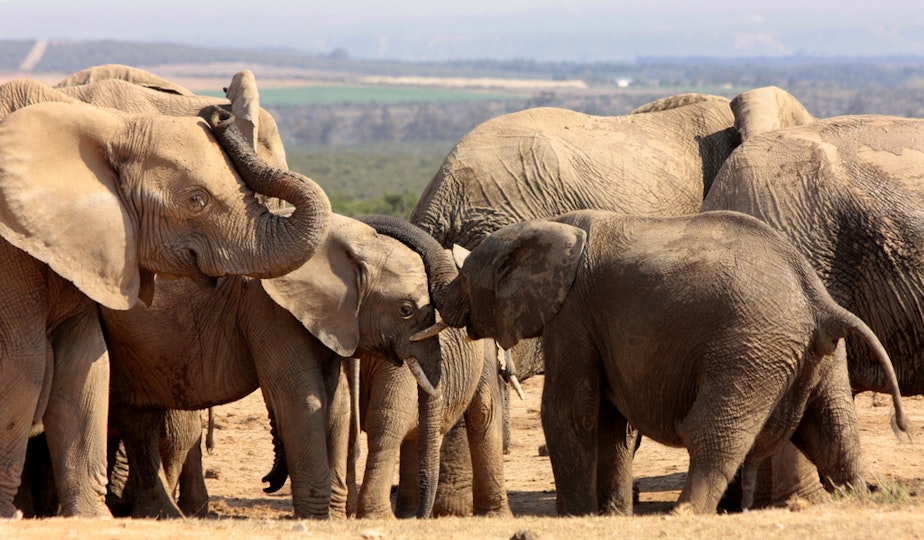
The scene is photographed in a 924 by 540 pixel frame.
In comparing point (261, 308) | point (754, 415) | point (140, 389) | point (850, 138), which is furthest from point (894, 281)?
point (140, 389)

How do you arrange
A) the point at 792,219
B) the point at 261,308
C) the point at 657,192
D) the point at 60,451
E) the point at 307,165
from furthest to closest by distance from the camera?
the point at 307,165
the point at 657,192
the point at 792,219
the point at 261,308
the point at 60,451

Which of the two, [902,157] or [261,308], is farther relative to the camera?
[902,157]

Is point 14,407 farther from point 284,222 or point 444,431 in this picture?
point 444,431

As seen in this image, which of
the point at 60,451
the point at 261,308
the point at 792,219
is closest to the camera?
the point at 60,451

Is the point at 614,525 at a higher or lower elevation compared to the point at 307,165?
higher

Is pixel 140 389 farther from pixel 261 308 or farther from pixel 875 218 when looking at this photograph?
pixel 875 218

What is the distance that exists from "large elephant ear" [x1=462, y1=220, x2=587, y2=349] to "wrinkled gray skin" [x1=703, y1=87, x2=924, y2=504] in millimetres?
1397

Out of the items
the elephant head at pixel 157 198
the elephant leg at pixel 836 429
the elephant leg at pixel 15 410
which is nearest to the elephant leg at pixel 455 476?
the elephant leg at pixel 836 429

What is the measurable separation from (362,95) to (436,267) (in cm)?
14948

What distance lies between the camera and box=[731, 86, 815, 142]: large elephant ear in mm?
10109

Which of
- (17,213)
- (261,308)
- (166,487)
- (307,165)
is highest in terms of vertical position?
(17,213)

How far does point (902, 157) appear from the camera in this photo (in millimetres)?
7965

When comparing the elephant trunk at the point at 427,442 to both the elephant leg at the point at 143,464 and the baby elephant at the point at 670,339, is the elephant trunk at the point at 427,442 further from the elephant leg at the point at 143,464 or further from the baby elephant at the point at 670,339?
the elephant leg at the point at 143,464

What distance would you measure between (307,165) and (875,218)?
6492cm
